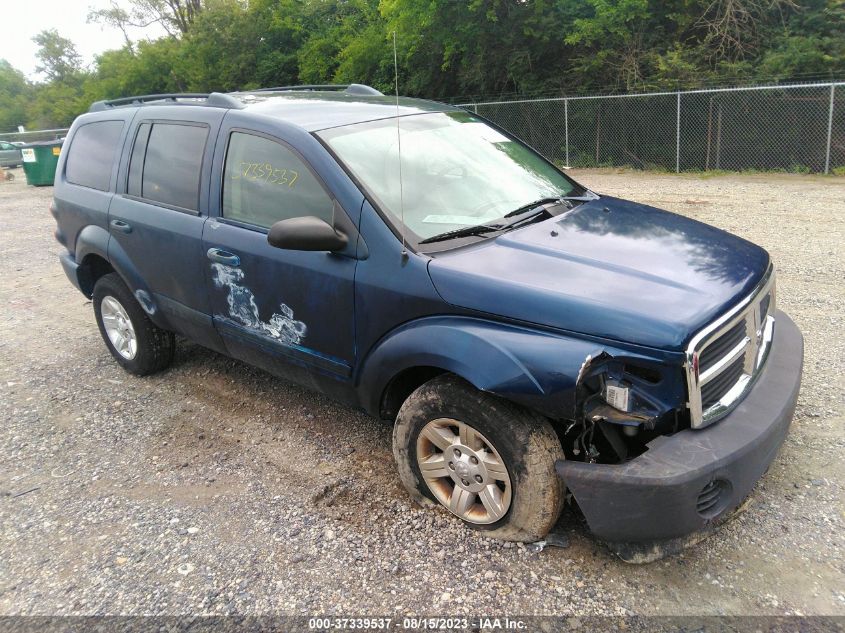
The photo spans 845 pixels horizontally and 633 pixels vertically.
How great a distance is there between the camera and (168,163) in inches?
167

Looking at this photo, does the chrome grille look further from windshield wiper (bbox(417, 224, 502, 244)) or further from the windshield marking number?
the windshield marking number

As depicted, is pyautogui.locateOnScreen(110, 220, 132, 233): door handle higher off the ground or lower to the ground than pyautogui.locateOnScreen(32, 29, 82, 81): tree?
lower

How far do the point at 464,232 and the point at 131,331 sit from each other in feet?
9.69

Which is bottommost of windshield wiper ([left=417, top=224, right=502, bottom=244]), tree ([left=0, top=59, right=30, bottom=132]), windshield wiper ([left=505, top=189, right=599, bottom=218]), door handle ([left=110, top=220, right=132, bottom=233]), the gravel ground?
the gravel ground

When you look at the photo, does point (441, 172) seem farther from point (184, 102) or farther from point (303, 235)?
point (184, 102)

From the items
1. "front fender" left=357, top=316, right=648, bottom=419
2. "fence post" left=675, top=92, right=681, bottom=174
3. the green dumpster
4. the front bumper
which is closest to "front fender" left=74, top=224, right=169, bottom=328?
"front fender" left=357, top=316, right=648, bottom=419

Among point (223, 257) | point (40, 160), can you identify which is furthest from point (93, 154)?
point (40, 160)

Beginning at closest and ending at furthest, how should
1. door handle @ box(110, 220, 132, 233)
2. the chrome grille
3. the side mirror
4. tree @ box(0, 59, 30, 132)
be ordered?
the chrome grille < the side mirror < door handle @ box(110, 220, 132, 233) < tree @ box(0, 59, 30, 132)

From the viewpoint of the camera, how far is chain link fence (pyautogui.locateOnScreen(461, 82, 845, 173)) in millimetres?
13570

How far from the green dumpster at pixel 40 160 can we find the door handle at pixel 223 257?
17904 millimetres

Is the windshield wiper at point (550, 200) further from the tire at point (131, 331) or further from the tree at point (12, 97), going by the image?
the tree at point (12, 97)

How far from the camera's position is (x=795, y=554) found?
277cm

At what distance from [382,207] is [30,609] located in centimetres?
232

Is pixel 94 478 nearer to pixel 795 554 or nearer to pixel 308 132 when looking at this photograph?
pixel 308 132
